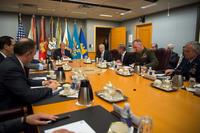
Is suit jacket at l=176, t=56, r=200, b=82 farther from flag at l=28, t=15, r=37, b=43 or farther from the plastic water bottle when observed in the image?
flag at l=28, t=15, r=37, b=43

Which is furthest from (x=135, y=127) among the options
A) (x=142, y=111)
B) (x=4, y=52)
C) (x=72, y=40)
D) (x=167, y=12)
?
(x=72, y=40)

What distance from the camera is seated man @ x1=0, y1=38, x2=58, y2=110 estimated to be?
4.29ft

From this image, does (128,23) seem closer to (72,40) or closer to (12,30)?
(72,40)

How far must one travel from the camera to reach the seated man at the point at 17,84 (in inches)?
51.5

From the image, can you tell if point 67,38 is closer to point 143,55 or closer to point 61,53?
point 61,53

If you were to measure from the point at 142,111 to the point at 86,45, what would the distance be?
5.87m

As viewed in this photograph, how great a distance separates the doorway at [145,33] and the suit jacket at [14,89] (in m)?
5.47

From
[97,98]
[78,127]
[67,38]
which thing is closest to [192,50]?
[97,98]

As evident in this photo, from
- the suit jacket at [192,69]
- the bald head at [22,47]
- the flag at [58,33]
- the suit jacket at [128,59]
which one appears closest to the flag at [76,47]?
the flag at [58,33]

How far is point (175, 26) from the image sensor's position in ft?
16.8

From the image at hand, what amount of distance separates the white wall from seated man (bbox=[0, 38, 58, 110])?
4.64 meters

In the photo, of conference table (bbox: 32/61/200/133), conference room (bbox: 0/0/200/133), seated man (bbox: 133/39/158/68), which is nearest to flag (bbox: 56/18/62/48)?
conference room (bbox: 0/0/200/133)

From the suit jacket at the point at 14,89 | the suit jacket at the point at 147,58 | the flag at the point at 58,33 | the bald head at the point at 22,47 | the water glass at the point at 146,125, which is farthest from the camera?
the flag at the point at 58,33

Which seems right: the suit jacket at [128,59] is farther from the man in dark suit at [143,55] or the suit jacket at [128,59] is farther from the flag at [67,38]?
the flag at [67,38]
